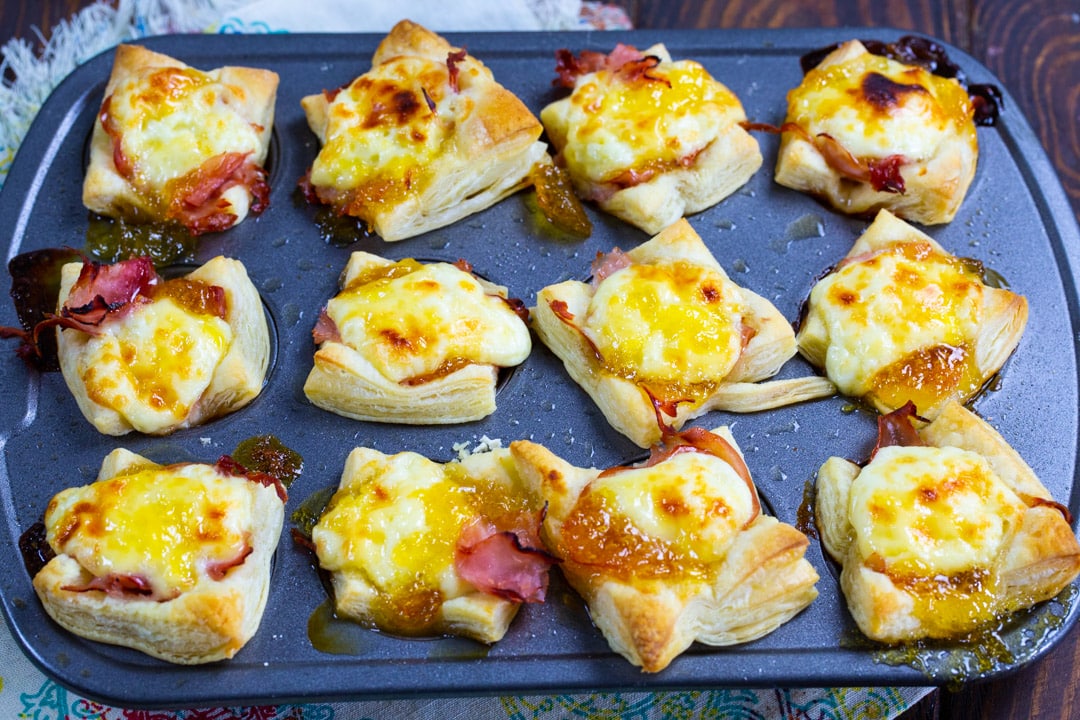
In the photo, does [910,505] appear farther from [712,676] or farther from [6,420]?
[6,420]

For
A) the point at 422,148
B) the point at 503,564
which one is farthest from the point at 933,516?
the point at 422,148

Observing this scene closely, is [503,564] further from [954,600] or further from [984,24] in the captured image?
[984,24]

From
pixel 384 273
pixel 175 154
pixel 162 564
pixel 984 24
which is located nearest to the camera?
pixel 162 564

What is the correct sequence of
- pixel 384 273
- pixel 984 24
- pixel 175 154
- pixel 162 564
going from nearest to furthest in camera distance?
pixel 162 564 → pixel 384 273 → pixel 175 154 → pixel 984 24

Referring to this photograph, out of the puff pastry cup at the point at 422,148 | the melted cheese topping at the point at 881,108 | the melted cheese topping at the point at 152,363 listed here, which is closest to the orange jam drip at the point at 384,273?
the puff pastry cup at the point at 422,148

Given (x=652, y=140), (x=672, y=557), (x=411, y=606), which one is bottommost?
(x=411, y=606)

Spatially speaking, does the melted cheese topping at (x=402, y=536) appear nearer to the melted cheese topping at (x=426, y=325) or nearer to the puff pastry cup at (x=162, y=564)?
the puff pastry cup at (x=162, y=564)
